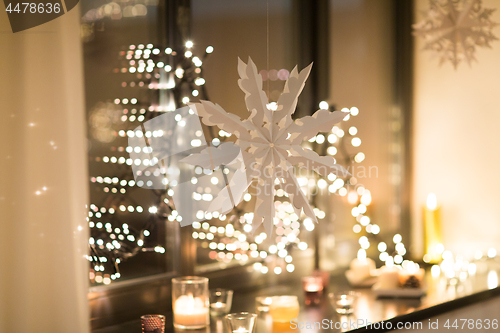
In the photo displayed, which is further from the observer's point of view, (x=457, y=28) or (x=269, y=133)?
(x=457, y=28)

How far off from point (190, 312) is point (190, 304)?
0.09 feet

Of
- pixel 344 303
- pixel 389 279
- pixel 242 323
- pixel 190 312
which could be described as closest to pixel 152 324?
pixel 190 312

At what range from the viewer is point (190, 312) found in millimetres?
1818

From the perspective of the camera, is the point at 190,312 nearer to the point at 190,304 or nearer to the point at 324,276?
the point at 190,304

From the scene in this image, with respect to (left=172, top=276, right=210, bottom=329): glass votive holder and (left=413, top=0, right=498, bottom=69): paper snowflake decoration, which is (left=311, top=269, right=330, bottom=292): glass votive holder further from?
(left=413, top=0, right=498, bottom=69): paper snowflake decoration

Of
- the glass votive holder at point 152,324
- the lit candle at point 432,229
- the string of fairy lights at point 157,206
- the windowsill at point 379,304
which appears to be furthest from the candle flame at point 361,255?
the glass votive holder at point 152,324

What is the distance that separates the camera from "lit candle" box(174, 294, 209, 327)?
182cm

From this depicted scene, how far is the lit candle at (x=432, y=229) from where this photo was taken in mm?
2873

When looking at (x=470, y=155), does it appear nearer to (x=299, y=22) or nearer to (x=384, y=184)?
(x=384, y=184)

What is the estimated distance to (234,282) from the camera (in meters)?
2.31

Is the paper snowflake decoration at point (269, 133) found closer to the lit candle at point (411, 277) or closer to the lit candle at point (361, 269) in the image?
the lit candle at point (411, 277)

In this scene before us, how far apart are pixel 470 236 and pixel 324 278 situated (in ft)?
3.17

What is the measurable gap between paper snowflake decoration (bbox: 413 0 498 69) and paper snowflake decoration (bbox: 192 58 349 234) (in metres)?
1.39

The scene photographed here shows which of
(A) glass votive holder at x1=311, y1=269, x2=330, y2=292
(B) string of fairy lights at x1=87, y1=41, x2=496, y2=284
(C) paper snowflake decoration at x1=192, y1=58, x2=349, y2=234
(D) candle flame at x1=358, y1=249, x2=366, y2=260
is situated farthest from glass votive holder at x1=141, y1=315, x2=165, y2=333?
(D) candle flame at x1=358, y1=249, x2=366, y2=260
